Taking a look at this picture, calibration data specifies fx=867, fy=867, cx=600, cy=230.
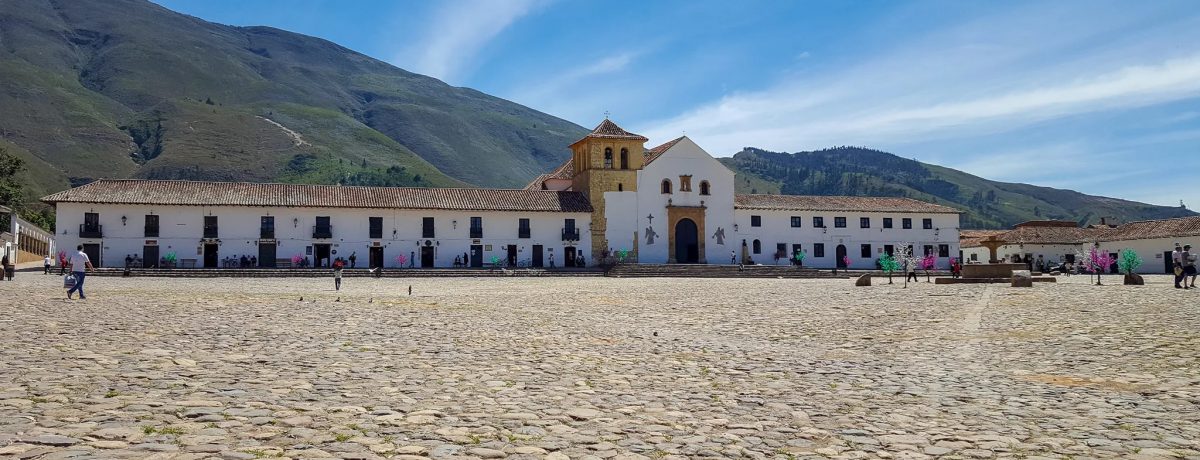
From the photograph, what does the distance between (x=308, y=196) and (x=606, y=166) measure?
16340 millimetres

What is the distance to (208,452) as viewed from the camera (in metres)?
4.30

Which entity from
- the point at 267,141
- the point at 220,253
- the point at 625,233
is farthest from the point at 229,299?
the point at 267,141

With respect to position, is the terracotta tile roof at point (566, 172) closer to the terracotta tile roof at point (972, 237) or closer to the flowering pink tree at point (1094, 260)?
the flowering pink tree at point (1094, 260)

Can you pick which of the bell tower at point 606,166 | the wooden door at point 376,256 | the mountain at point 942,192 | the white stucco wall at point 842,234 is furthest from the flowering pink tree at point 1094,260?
the mountain at point 942,192

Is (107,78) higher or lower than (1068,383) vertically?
higher

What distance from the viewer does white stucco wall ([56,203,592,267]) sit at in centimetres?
4106

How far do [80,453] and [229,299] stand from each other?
14466 mm

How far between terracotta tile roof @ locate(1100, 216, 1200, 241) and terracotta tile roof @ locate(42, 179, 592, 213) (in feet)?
112

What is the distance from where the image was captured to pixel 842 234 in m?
53.3

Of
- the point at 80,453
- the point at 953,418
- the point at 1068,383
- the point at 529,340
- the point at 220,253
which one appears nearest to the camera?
the point at 80,453

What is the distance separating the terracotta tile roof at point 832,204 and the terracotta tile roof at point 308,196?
1072 cm

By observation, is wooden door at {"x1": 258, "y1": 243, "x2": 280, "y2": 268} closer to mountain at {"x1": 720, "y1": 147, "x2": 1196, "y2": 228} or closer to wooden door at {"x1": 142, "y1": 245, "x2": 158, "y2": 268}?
wooden door at {"x1": 142, "y1": 245, "x2": 158, "y2": 268}

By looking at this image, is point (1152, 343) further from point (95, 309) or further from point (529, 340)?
point (95, 309)

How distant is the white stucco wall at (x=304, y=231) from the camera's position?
41.1 meters
